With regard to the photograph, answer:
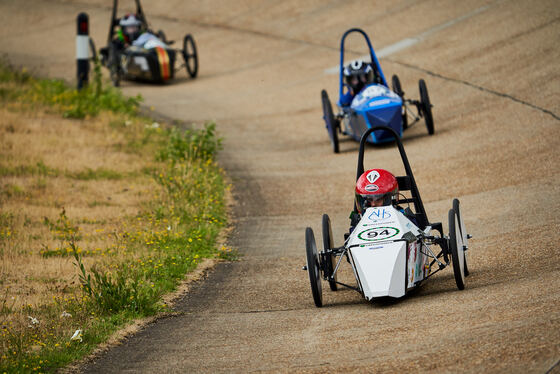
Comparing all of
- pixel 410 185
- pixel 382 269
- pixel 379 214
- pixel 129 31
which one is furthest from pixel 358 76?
pixel 129 31

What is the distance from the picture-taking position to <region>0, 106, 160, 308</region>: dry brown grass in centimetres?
945

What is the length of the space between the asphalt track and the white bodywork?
0.75 feet

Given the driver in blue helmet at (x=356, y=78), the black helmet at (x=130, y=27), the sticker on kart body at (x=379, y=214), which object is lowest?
the sticker on kart body at (x=379, y=214)

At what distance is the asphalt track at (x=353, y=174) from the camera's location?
252 inches

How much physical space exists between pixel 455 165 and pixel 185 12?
21.6m

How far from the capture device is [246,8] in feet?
104

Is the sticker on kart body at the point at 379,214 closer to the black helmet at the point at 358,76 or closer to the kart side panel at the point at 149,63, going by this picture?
the black helmet at the point at 358,76

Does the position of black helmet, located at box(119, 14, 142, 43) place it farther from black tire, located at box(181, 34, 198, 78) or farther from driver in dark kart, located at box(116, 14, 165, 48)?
black tire, located at box(181, 34, 198, 78)

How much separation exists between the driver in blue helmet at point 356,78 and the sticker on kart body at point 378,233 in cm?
877

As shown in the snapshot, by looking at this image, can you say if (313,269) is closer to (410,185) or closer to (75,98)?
(410,185)

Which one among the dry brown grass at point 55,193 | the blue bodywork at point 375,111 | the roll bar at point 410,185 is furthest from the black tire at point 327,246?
the blue bodywork at point 375,111

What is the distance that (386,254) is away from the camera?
7.55 metres

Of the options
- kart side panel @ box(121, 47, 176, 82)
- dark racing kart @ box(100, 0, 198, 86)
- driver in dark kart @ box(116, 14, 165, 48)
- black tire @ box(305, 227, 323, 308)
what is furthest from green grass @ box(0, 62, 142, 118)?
black tire @ box(305, 227, 323, 308)

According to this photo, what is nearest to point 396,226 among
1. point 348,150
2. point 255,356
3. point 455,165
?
point 255,356
